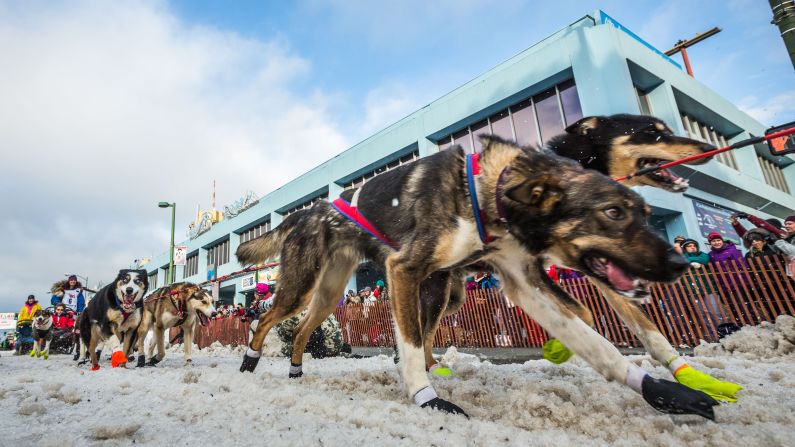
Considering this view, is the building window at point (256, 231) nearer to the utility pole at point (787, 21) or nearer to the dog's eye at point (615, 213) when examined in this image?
the utility pole at point (787, 21)

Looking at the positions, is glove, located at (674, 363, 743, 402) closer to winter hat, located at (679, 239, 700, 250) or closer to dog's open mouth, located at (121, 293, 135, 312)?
winter hat, located at (679, 239, 700, 250)

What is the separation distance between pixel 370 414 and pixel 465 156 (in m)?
1.82

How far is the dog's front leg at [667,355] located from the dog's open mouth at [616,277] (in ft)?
0.85

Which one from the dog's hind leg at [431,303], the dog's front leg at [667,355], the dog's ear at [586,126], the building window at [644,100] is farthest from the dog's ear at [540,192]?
the building window at [644,100]

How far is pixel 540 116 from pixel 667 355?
41.0 feet

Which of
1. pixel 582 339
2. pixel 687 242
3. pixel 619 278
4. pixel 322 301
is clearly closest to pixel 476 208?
pixel 619 278

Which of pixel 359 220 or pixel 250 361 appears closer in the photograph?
pixel 359 220

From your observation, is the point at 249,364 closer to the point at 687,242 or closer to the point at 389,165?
the point at 687,242

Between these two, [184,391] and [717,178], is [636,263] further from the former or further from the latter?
[717,178]

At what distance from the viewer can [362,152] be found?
1978cm

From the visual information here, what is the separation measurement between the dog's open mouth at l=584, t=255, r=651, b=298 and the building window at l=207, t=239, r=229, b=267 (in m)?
32.1

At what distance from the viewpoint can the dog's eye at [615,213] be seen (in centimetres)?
203

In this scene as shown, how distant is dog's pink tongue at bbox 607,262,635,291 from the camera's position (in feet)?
6.49

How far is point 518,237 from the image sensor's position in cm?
238
